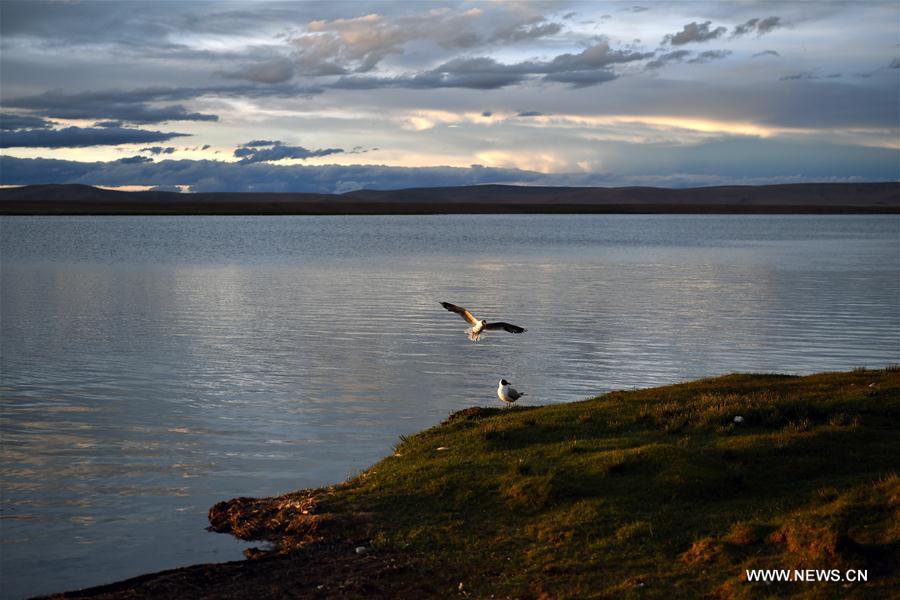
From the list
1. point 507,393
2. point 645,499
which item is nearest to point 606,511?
point 645,499

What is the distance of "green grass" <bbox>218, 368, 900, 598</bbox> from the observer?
11672 millimetres

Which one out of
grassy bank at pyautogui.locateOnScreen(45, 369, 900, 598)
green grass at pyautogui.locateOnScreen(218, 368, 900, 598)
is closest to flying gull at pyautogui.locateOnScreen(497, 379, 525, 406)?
green grass at pyautogui.locateOnScreen(218, 368, 900, 598)

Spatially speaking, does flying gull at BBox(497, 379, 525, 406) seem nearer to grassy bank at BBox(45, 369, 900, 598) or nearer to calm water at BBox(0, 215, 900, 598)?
grassy bank at BBox(45, 369, 900, 598)

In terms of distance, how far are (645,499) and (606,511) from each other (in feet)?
2.50

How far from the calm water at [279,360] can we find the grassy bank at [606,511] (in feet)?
6.09

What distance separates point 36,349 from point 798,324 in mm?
32760

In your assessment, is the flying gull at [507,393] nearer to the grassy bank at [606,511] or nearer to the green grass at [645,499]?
the green grass at [645,499]

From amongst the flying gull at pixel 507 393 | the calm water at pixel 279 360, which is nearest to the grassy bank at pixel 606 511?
the calm water at pixel 279 360

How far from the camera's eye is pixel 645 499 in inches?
562

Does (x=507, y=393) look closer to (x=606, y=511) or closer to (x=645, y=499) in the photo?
(x=645, y=499)

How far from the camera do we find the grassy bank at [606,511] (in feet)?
38.6

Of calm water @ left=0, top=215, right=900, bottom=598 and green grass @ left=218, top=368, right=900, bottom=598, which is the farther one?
calm water @ left=0, top=215, right=900, bottom=598

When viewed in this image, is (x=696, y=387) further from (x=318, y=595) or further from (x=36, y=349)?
(x=36, y=349)

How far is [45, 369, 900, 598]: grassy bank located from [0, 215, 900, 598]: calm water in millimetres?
1857
